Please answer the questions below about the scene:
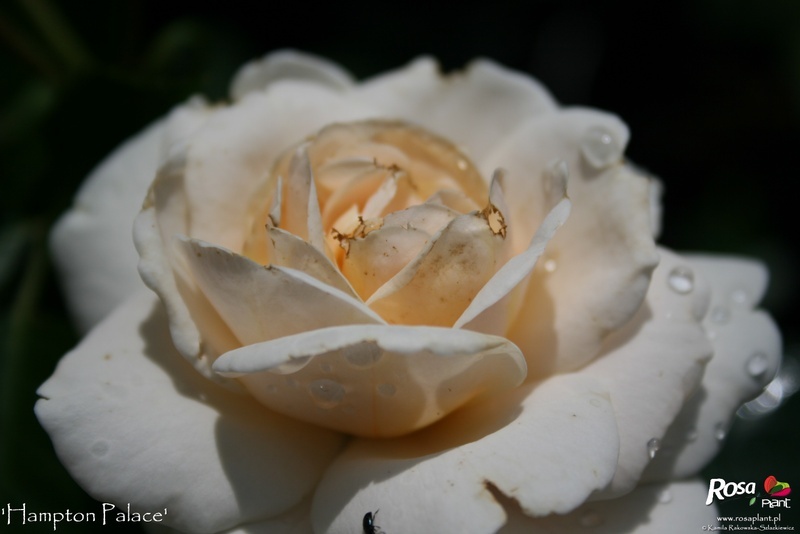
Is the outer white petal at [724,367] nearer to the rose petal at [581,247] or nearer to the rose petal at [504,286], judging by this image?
the rose petal at [581,247]

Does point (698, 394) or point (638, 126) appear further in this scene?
point (638, 126)

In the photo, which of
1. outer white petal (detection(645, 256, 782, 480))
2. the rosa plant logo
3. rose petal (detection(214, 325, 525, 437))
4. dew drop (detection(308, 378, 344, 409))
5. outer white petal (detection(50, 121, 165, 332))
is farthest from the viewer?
the rosa plant logo

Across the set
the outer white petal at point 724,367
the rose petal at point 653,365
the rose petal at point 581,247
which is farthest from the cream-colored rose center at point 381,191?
→ the outer white petal at point 724,367

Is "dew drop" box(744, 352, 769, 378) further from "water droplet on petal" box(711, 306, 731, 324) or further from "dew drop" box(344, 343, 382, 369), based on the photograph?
"dew drop" box(344, 343, 382, 369)

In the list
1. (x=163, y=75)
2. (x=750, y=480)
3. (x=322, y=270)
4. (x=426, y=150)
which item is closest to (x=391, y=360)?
(x=322, y=270)

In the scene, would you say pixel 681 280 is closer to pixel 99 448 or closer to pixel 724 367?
pixel 724 367

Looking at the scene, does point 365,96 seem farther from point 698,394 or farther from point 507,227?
point 698,394

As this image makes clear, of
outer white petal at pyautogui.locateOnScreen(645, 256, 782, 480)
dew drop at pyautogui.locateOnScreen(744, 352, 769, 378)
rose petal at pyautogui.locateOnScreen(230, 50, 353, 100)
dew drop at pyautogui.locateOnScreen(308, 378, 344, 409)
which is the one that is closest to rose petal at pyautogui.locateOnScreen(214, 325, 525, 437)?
dew drop at pyautogui.locateOnScreen(308, 378, 344, 409)
